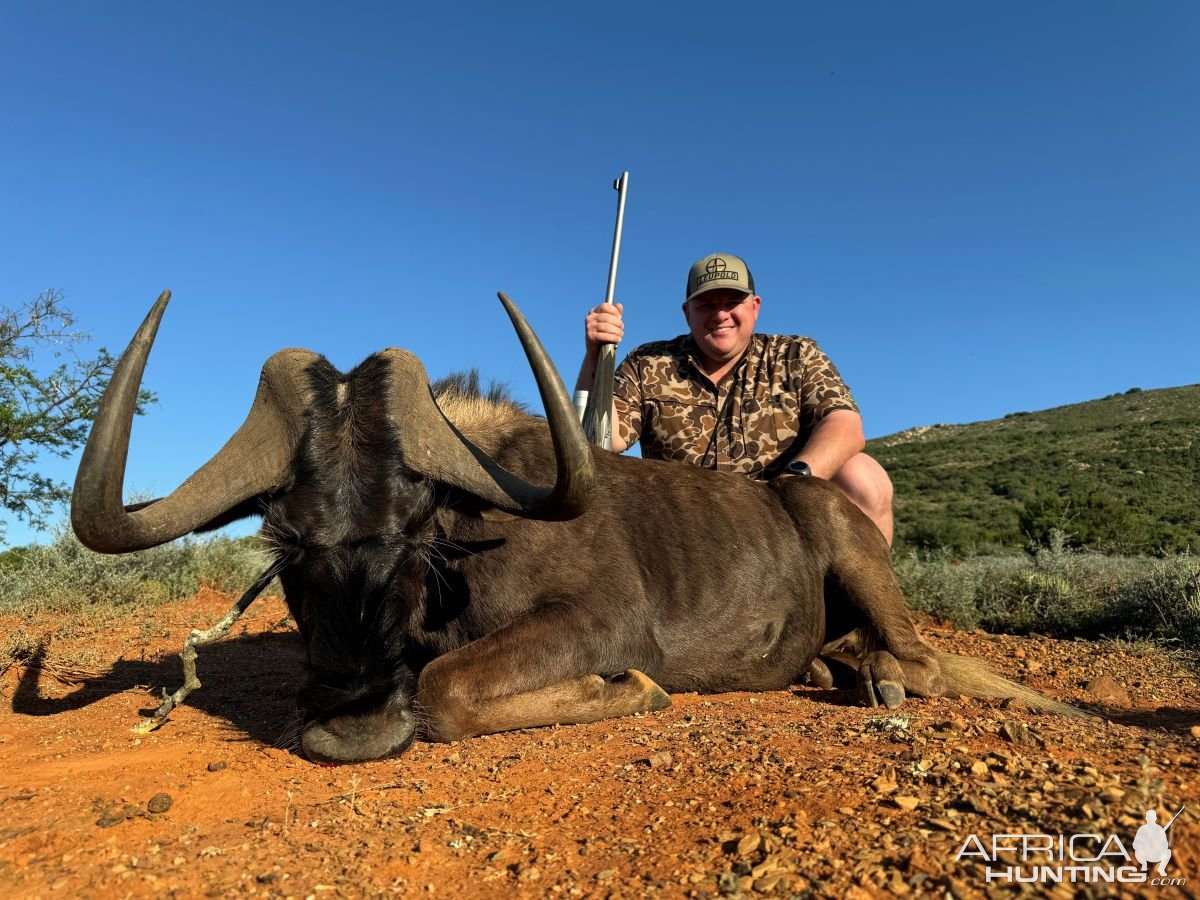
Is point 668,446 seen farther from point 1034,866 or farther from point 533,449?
point 1034,866

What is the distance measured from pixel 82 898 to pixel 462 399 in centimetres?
339

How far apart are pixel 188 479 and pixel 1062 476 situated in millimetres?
35194

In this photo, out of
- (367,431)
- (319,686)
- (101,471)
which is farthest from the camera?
(367,431)

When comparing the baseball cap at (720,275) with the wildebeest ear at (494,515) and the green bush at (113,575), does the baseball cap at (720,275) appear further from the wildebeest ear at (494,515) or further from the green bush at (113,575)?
the green bush at (113,575)

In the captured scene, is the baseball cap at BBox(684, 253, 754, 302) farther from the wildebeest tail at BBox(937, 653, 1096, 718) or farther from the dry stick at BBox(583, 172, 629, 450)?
the wildebeest tail at BBox(937, 653, 1096, 718)

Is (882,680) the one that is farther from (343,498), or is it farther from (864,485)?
(343,498)

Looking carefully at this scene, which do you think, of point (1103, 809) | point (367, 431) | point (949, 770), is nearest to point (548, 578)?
point (367, 431)

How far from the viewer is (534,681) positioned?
→ 3.83 metres

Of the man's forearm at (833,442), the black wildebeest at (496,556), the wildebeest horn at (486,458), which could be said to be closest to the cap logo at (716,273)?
the man's forearm at (833,442)

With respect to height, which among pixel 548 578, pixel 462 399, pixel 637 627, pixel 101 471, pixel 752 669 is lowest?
pixel 752 669

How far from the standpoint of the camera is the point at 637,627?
445 centimetres

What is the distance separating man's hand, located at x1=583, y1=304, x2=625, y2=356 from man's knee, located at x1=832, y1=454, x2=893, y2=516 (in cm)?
194

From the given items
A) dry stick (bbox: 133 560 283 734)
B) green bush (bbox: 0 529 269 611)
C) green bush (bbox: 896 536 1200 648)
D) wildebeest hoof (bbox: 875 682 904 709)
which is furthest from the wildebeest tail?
green bush (bbox: 0 529 269 611)

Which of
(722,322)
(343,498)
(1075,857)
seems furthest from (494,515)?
(722,322)
